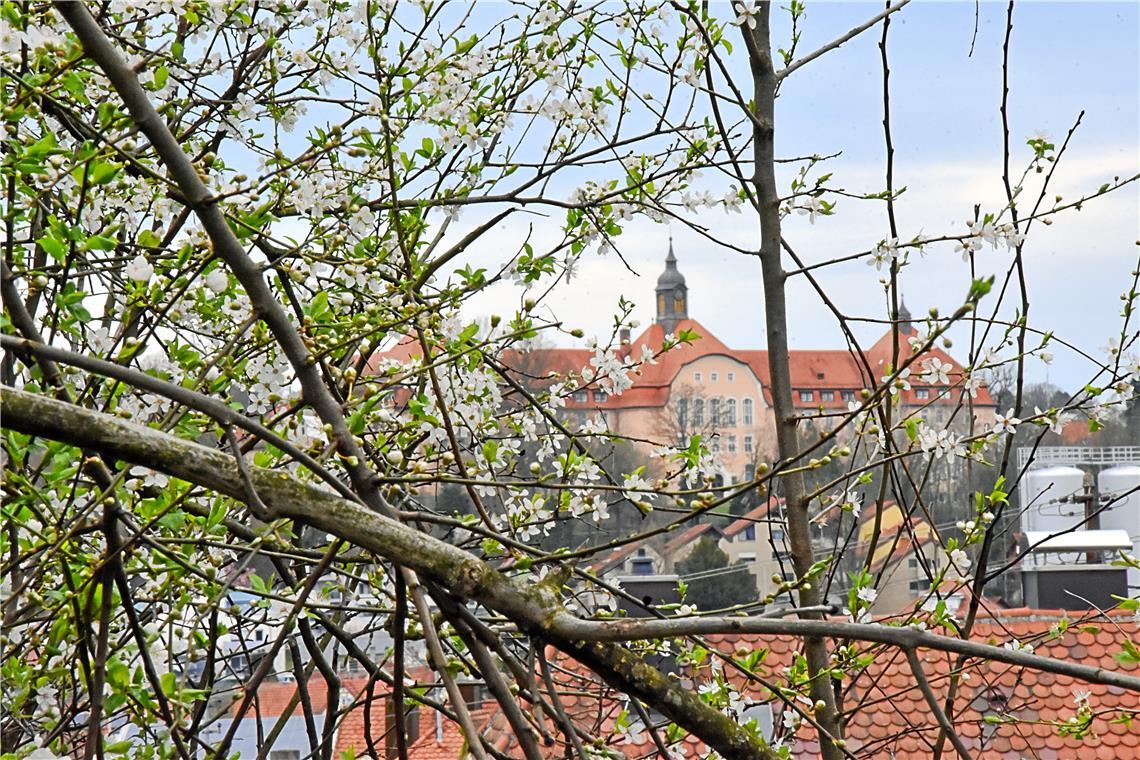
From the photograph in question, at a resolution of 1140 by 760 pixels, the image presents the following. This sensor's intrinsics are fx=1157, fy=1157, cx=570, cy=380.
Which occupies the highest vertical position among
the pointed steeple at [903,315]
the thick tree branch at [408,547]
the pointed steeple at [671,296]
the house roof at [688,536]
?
the pointed steeple at [671,296]

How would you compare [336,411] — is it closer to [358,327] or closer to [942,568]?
[358,327]

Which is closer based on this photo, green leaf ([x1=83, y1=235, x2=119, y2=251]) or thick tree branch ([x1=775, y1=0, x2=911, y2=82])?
green leaf ([x1=83, y1=235, x2=119, y2=251])

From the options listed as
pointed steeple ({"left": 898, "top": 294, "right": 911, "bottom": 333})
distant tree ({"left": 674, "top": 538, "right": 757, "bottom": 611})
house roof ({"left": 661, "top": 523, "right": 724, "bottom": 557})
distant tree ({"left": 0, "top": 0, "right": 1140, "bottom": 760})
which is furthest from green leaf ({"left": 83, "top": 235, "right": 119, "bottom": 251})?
house roof ({"left": 661, "top": 523, "right": 724, "bottom": 557})

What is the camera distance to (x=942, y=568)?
2994 millimetres

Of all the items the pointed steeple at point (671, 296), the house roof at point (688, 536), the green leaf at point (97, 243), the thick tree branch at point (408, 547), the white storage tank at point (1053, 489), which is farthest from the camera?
the pointed steeple at point (671, 296)

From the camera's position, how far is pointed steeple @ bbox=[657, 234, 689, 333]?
63.5 metres

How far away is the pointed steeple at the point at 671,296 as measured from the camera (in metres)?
63.5

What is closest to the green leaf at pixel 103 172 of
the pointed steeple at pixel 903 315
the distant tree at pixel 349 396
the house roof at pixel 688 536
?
the distant tree at pixel 349 396

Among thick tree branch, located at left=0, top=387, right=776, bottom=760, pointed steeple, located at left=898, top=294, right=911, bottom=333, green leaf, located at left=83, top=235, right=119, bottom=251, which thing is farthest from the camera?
pointed steeple, located at left=898, top=294, right=911, bottom=333

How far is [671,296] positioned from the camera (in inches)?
2520

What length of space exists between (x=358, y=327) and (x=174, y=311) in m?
0.75

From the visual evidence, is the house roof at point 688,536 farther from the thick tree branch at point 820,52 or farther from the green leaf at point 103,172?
the green leaf at point 103,172

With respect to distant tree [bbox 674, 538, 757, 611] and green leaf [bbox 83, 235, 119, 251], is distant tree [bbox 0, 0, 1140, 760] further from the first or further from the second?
distant tree [bbox 674, 538, 757, 611]

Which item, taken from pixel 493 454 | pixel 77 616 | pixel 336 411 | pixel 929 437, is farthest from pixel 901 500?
pixel 77 616
